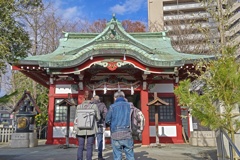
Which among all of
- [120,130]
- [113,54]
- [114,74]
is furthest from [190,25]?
→ [114,74]

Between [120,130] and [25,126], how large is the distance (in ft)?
26.7

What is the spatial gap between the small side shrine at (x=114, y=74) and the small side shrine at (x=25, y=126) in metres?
0.91

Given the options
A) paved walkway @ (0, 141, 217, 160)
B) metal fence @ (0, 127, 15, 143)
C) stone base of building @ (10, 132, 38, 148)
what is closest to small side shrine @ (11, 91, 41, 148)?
stone base of building @ (10, 132, 38, 148)

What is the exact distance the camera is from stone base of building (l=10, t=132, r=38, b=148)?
33.1 ft

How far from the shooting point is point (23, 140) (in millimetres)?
10180

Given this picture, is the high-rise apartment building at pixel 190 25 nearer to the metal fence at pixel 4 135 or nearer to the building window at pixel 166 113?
the building window at pixel 166 113

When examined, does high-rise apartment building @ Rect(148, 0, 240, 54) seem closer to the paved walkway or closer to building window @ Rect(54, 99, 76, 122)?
the paved walkway

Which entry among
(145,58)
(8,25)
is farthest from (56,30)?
(8,25)

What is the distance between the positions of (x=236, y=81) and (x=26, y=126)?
9684mm

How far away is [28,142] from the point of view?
10.2 m

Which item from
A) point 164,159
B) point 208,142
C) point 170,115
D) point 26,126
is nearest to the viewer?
point 164,159

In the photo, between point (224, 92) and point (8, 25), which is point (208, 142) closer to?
point (224, 92)

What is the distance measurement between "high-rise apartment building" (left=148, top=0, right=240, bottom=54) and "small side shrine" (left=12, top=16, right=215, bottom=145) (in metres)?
2.44

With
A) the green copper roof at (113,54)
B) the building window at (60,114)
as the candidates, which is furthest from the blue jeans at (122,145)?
the building window at (60,114)
